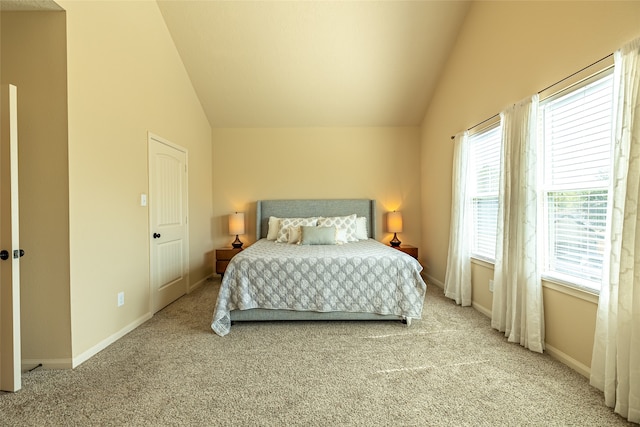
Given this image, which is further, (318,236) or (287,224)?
(287,224)

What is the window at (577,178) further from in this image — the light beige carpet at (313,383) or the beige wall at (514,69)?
the light beige carpet at (313,383)

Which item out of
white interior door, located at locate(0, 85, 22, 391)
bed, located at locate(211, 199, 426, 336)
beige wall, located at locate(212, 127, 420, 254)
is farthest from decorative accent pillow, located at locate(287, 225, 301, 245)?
white interior door, located at locate(0, 85, 22, 391)

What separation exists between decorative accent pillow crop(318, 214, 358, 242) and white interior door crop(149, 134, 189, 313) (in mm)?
1975

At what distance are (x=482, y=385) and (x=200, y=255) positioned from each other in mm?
3968

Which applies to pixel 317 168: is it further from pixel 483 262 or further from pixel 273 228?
pixel 483 262

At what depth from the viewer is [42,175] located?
2.19 metres

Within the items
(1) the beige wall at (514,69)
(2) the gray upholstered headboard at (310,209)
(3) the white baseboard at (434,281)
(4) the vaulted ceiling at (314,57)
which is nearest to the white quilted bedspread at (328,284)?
(1) the beige wall at (514,69)

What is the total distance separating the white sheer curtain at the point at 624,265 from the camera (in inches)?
62.4

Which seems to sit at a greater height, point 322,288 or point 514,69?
point 514,69

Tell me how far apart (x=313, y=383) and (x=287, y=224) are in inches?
110

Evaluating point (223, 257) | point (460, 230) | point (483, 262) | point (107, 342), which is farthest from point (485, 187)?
point (107, 342)

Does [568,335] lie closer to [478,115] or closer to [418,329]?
[418,329]

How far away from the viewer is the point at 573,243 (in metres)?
2.22

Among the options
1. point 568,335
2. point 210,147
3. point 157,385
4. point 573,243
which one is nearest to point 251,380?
point 157,385
